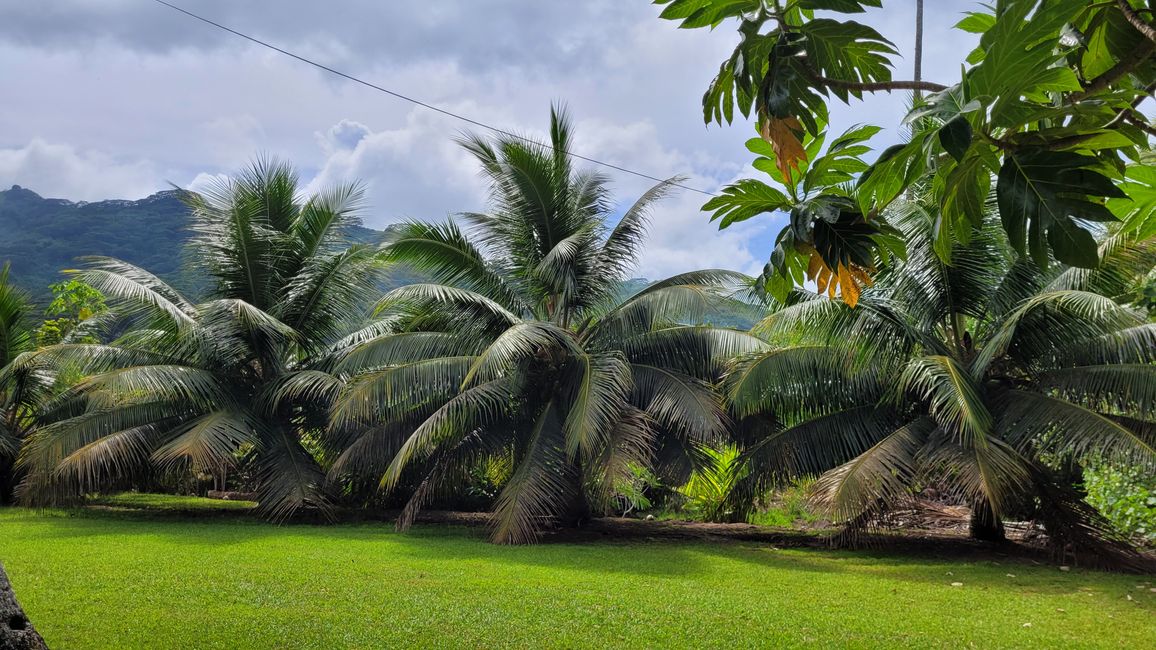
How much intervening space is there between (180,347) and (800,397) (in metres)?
10.1

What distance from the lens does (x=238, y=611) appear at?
226 inches

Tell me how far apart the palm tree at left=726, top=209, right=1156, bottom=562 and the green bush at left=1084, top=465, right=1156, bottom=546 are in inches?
15.6

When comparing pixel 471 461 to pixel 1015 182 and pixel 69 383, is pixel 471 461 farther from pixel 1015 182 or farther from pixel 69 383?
pixel 1015 182

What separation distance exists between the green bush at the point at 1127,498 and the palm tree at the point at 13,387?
53.6ft

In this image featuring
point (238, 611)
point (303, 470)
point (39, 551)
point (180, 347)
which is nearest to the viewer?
point (238, 611)

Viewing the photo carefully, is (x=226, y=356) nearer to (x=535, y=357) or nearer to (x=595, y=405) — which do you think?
(x=535, y=357)

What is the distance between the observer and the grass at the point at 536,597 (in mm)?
5270

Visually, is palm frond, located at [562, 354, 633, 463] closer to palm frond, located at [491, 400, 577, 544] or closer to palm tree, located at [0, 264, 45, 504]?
palm frond, located at [491, 400, 577, 544]

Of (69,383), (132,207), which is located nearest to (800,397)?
(69,383)

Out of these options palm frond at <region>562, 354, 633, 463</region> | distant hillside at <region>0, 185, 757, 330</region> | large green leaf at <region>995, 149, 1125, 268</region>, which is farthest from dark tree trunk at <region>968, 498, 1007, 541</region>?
distant hillside at <region>0, 185, 757, 330</region>

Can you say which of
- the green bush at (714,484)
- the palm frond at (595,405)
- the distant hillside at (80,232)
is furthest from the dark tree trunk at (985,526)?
the distant hillside at (80,232)

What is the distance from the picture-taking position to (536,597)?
6.44 m

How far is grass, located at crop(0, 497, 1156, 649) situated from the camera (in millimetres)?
5270

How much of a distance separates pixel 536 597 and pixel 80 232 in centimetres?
5852
